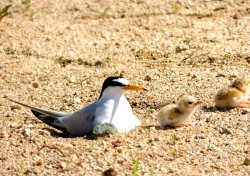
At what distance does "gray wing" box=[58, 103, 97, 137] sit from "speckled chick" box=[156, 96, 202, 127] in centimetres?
58

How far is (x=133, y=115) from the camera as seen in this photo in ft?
22.0

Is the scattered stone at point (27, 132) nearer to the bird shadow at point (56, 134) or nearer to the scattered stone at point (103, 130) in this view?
the bird shadow at point (56, 134)

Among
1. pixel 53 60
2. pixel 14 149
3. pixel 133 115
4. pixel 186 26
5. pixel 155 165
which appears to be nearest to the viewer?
pixel 155 165

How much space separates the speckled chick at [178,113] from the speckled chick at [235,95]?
34 cm

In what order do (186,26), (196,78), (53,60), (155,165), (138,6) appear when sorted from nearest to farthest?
(155,165), (196,78), (53,60), (186,26), (138,6)

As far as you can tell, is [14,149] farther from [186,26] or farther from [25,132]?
[186,26]

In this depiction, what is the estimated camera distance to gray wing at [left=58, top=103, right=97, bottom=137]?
6672 mm

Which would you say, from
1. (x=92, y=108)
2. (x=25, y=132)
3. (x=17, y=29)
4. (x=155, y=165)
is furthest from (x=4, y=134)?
(x=17, y=29)

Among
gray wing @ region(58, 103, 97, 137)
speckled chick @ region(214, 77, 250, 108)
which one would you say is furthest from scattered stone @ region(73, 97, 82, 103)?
speckled chick @ region(214, 77, 250, 108)

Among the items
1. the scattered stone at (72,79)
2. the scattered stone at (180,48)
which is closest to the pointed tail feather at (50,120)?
the scattered stone at (72,79)

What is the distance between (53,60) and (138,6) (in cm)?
192

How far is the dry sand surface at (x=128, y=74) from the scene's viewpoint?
5.95 metres

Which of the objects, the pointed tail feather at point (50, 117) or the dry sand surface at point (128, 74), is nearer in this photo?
the dry sand surface at point (128, 74)

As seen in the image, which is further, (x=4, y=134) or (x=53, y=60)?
(x=53, y=60)
